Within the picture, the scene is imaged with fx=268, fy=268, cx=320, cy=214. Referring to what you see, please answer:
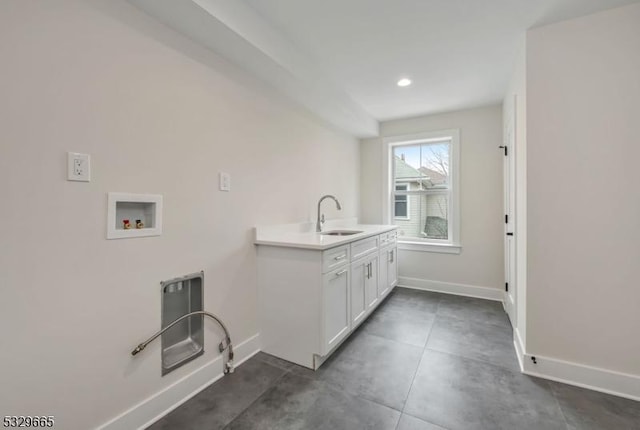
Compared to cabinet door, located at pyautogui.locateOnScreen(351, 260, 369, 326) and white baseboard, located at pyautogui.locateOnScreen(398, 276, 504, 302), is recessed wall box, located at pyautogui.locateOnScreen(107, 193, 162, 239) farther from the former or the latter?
white baseboard, located at pyautogui.locateOnScreen(398, 276, 504, 302)

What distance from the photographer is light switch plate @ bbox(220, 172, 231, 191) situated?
187cm

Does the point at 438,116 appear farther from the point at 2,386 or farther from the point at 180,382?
the point at 2,386

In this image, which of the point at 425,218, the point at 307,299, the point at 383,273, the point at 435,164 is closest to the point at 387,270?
the point at 383,273

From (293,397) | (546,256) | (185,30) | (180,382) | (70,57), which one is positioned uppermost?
(185,30)

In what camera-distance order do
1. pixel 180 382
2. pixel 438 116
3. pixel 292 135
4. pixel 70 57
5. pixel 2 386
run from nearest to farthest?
pixel 2 386
pixel 70 57
pixel 180 382
pixel 292 135
pixel 438 116

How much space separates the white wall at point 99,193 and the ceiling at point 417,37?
0.69 metres

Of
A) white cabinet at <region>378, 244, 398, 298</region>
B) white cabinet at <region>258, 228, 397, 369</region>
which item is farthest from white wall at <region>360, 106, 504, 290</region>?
white cabinet at <region>258, 228, 397, 369</region>

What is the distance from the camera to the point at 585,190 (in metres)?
1.71

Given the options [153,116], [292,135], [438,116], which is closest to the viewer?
[153,116]

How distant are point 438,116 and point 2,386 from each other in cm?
426

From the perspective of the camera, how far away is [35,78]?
108 centimetres

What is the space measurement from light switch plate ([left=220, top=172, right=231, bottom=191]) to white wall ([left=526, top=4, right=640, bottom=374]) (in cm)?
208

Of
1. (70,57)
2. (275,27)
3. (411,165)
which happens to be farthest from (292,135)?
(411,165)

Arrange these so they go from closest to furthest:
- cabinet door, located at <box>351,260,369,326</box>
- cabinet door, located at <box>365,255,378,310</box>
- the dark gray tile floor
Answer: the dark gray tile floor → cabinet door, located at <box>351,260,369,326</box> → cabinet door, located at <box>365,255,378,310</box>
